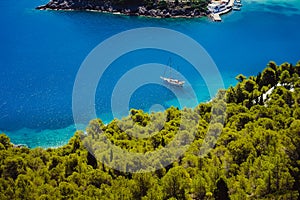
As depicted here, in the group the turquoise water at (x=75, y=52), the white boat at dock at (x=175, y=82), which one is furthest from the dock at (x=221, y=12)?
the white boat at dock at (x=175, y=82)

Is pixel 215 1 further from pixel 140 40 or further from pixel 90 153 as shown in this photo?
pixel 90 153

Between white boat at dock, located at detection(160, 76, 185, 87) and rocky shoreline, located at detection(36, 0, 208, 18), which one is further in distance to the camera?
rocky shoreline, located at detection(36, 0, 208, 18)

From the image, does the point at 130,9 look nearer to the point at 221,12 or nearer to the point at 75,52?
the point at 221,12

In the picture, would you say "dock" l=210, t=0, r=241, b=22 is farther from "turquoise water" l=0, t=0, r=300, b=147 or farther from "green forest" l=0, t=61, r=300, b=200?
"green forest" l=0, t=61, r=300, b=200

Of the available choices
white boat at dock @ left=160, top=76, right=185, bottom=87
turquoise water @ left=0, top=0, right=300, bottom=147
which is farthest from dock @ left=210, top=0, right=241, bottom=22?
white boat at dock @ left=160, top=76, right=185, bottom=87

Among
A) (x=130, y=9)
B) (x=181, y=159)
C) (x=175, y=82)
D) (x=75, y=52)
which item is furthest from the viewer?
(x=130, y=9)

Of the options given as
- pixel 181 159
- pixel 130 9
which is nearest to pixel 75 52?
pixel 130 9

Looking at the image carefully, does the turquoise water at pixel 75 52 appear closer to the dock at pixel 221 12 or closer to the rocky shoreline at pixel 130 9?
the dock at pixel 221 12
